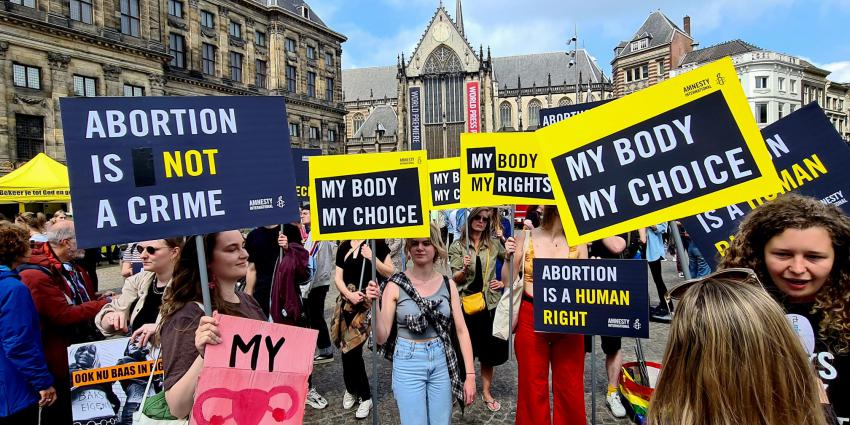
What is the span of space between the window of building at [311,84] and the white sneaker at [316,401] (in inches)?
1501

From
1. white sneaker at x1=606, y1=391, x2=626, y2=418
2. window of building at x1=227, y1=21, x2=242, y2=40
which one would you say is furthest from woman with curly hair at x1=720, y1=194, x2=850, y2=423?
window of building at x1=227, y1=21, x2=242, y2=40

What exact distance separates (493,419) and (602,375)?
1681 millimetres

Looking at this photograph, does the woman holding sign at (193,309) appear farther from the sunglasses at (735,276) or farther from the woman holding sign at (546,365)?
the woman holding sign at (546,365)

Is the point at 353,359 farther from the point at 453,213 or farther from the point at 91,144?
the point at 453,213

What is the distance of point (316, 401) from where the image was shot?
15.7 feet

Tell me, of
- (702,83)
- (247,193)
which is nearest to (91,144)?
(247,193)

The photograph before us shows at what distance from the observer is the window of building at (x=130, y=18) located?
2477 cm

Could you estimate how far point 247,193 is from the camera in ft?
7.91

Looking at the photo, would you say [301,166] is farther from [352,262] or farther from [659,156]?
[659,156]

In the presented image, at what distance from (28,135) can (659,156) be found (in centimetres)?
2750

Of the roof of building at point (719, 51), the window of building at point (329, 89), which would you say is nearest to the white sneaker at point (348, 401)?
the window of building at point (329, 89)

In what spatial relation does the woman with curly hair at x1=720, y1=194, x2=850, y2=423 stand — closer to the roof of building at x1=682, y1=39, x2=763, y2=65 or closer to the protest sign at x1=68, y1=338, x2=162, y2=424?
the protest sign at x1=68, y1=338, x2=162, y2=424

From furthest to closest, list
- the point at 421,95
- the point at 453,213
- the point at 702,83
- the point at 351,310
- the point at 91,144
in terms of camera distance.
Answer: the point at 421,95 → the point at 453,213 → the point at 351,310 → the point at 702,83 → the point at 91,144

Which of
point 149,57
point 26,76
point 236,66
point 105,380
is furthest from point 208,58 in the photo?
point 105,380
